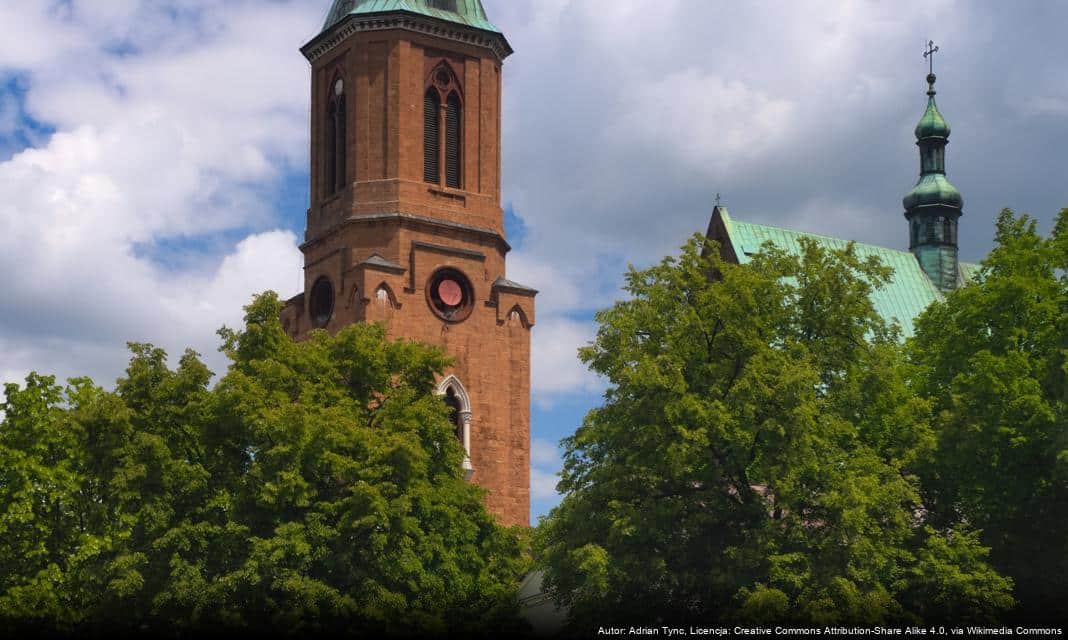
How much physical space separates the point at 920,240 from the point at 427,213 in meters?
32.6

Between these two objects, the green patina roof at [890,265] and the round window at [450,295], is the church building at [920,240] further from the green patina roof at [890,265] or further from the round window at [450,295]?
the round window at [450,295]

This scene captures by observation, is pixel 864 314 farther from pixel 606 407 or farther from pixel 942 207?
pixel 942 207

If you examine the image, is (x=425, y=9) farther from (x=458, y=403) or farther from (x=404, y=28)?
(x=458, y=403)

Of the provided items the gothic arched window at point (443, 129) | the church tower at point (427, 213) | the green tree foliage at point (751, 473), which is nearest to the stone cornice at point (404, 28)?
the church tower at point (427, 213)

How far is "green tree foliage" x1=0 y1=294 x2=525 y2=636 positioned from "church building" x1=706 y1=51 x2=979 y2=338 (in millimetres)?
30442

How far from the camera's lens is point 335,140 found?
63.8 m

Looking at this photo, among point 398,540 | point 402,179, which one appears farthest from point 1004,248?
point 402,179

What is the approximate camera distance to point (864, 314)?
3950 centimetres

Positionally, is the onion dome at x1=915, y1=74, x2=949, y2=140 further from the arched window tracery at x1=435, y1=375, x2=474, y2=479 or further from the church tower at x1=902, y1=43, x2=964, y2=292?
the arched window tracery at x1=435, y1=375, x2=474, y2=479

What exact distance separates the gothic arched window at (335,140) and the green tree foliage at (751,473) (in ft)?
82.3

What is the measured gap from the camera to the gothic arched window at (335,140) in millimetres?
63188

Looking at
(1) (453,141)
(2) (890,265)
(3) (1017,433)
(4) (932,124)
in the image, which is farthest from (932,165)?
(3) (1017,433)

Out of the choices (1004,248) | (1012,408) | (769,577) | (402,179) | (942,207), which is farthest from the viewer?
(942,207)

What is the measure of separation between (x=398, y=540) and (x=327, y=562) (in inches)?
67.9
